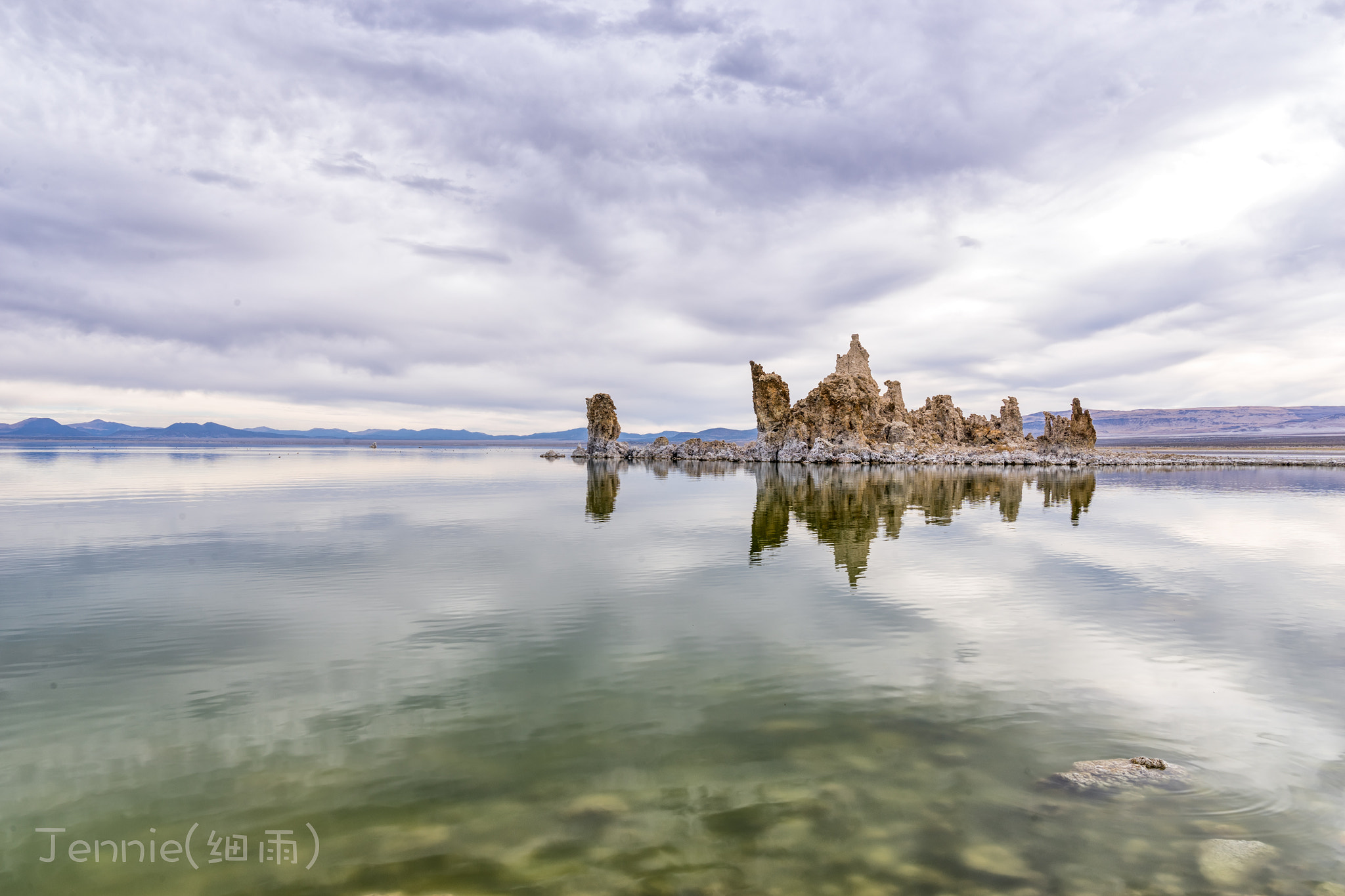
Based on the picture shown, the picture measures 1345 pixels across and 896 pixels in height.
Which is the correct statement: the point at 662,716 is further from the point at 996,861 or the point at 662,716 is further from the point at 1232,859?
the point at 1232,859

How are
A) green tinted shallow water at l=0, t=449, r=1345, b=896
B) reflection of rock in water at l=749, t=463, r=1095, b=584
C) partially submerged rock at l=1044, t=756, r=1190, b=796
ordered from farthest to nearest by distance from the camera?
reflection of rock in water at l=749, t=463, r=1095, b=584, partially submerged rock at l=1044, t=756, r=1190, b=796, green tinted shallow water at l=0, t=449, r=1345, b=896

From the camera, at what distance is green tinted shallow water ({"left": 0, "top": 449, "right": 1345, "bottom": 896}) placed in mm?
5277

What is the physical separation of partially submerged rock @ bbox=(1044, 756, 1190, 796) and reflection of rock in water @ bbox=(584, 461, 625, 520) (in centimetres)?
2336

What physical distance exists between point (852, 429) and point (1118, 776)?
96.5 metres

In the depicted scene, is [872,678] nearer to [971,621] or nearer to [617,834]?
[971,621]

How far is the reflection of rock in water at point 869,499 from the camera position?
23125 mm

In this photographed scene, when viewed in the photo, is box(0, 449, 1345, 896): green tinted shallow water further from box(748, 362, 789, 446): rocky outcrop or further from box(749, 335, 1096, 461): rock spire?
box(748, 362, 789, 446): rocky outcrop

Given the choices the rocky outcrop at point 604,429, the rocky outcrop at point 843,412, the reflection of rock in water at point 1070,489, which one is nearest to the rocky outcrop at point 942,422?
the rocky outcrop at point 843,412

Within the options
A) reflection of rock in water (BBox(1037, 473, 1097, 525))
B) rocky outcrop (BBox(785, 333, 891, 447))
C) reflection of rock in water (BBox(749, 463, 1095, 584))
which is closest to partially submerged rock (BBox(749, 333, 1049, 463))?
rocky outcrop (BBox(785, 333, 891, 447))

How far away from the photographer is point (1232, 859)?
528 centimetres

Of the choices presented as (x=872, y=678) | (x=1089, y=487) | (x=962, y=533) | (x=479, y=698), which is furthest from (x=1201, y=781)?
(x=1089, y=487)

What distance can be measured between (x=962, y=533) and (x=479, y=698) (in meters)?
20.8

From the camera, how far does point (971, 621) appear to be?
12398 millimetres

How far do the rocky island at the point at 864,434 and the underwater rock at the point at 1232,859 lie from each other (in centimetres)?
9131
